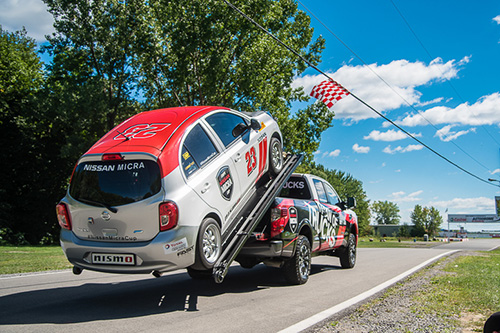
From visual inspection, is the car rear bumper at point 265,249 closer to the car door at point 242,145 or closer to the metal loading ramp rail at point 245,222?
the metal loading ramp rail at point 245,222

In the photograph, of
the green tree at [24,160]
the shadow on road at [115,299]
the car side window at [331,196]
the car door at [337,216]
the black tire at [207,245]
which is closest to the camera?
the shadow on road at [115,299]

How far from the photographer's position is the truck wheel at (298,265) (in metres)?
7.44

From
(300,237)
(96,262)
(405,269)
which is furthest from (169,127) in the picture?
(405,269)

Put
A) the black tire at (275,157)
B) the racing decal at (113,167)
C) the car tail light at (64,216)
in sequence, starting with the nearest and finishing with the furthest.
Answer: the racing decal at (113,167) < the car tail light at (64,216) < the black tire at (275,157)

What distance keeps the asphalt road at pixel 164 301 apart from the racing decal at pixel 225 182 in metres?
1.53

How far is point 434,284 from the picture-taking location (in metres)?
7.90

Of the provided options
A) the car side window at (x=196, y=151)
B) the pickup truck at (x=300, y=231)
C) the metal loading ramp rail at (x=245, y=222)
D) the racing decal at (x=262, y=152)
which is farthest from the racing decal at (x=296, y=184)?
the car side window at (x=196, y=151)

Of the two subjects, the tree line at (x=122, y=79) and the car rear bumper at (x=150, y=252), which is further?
the tree line at (x=122, y=79)

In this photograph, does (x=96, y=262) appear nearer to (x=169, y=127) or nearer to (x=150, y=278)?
(x=169, y=127)

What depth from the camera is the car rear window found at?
5109 millimetres

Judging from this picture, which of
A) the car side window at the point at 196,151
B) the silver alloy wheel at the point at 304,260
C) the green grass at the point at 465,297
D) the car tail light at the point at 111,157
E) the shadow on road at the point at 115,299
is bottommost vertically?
the shadow on road at the point at 115,299

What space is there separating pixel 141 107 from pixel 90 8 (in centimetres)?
660

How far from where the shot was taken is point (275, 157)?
8016 millimetres

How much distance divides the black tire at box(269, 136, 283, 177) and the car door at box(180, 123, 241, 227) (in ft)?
4.90
